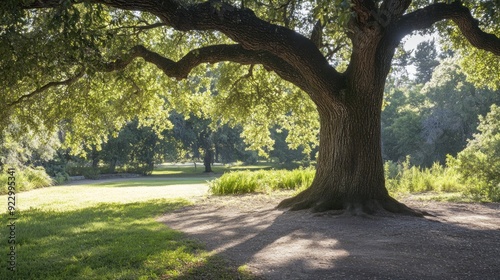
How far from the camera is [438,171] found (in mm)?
18812

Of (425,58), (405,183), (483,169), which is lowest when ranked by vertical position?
(405,183)

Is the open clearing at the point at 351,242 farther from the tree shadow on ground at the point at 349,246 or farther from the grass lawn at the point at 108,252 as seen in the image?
the grass lawn at the point at 108,252

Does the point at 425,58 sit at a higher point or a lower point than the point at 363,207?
higher

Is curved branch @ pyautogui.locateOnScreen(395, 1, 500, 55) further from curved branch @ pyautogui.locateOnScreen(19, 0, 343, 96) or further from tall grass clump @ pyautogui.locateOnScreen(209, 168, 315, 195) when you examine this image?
tall grass clump @ pyautogui.locateOnScreen(209, 168, 315, 195)

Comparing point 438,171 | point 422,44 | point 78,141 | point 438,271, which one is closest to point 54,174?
point 78,141

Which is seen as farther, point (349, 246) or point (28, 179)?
point (28, 179)

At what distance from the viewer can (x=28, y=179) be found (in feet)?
79.7

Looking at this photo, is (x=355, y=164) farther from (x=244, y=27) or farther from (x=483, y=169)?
(x=483, y=169)

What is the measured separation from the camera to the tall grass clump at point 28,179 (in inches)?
878

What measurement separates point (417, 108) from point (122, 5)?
41.5 meters

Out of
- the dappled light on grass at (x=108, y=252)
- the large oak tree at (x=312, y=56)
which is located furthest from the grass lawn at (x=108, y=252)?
the large oak tree at (x=312, y=56)

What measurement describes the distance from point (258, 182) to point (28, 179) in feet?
49.8

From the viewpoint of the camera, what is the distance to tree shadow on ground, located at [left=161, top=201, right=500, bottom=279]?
5.19 m

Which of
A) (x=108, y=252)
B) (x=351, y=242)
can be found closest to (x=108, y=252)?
(x=108, y=252)
